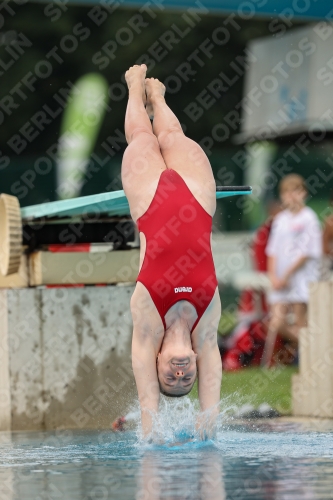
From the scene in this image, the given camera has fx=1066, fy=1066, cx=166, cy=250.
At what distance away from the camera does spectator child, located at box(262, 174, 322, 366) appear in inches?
468

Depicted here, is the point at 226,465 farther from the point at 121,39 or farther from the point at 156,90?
the point at 121,39

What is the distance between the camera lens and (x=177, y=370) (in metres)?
6.29

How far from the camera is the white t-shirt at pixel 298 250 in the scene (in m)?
11.9

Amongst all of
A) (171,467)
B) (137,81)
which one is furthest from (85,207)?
(171,467)

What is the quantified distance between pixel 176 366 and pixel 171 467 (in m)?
1.05

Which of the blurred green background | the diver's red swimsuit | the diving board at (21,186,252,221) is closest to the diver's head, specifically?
the diver's red swimsuit

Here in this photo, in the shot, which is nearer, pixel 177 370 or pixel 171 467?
pixel 171 467

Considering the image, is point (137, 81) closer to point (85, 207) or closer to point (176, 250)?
point (85, 207)

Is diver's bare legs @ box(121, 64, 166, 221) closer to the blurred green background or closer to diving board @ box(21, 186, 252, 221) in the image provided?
diving board @ box(21, 186, 252, 221)

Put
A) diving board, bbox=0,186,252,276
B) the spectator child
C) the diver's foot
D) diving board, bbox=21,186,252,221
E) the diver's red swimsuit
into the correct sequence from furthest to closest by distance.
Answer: the spectator child, diving board, bbox=0,186,252,276, diving board, bbox=21,186,252,221, the diver's foot, the diver's red swimsuit

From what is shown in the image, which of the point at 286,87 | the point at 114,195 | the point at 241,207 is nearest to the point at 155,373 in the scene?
the point at 114,195

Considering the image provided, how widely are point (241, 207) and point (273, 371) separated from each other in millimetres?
4633

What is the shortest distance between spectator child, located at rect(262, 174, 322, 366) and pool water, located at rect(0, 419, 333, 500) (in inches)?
177

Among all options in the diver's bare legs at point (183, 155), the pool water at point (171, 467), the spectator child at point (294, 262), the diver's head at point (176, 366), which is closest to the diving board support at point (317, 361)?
the pool water at point (171, 467)
